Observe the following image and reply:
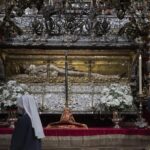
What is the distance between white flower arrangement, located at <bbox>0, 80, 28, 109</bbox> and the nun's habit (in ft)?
8.88

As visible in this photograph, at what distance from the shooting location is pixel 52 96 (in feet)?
35.8

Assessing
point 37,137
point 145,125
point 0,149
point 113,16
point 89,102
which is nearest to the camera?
point 37,137

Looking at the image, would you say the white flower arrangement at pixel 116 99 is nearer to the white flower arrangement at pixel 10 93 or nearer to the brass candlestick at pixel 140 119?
the brass candlestick at pixel 140 119

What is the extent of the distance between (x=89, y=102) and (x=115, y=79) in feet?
2.31

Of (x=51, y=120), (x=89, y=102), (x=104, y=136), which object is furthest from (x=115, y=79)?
(x=104, y=136)

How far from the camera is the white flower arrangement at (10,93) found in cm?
982

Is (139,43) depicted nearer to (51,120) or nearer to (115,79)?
(115,79)

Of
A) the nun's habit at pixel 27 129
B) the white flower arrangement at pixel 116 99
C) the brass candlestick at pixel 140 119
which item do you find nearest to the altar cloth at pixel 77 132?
the brass candlestick at pixel 140 119

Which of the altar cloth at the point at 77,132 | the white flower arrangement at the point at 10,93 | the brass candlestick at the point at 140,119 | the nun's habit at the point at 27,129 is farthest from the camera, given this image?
the white flower arrangement at the point at 10,93

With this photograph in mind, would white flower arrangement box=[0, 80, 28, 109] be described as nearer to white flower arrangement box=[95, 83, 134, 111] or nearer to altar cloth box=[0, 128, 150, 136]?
altar cloth box=[0, 128, 150, 136]

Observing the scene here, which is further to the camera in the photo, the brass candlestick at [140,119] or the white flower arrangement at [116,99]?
the white flower arrangement at [116,99]

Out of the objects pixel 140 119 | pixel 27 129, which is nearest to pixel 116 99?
pixel 140 119

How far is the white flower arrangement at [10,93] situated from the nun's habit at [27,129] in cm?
271

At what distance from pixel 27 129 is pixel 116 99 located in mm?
3087
